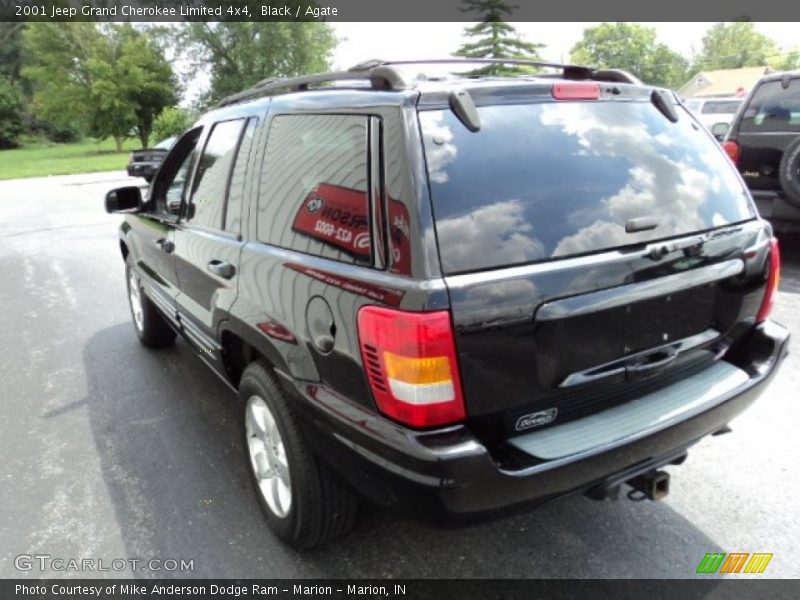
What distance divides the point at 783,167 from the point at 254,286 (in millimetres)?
5525

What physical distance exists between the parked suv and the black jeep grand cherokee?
13.5 ft

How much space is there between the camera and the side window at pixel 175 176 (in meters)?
3.66

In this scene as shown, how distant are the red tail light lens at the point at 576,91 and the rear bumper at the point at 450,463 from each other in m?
1.23

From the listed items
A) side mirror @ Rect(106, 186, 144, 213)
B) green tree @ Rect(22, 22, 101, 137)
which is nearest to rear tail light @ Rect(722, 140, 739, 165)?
side mirror @ Rect(106, 186, 144, 213)

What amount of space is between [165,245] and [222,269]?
1.14 meters

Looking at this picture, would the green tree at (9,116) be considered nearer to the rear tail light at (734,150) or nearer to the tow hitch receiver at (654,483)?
the rear tail light at (734,150)

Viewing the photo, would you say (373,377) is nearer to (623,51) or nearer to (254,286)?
(254,286)

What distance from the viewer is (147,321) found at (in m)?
4.74

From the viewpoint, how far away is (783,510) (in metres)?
2.64

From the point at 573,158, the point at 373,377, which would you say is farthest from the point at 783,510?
the point at 373,377

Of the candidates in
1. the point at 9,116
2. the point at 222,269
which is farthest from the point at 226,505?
the point at 9,116

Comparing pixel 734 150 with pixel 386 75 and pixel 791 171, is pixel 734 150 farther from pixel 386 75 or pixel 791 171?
pixel 386 75

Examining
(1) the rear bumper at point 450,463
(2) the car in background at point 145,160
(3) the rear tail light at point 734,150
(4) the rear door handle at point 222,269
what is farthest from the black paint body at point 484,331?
(2) the car in background at point 145,160

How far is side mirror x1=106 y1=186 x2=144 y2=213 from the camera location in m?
4.42
